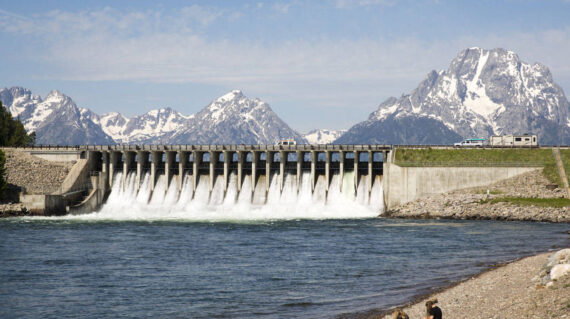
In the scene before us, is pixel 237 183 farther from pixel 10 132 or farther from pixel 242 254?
pixel 10 132

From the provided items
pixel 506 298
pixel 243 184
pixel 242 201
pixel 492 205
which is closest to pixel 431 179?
pixel 492 205

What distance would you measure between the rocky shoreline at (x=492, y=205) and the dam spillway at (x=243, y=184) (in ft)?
28.1

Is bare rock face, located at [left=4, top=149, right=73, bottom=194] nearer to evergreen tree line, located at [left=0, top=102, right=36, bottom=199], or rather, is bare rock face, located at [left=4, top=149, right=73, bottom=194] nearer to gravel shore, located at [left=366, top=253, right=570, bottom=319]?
evergreen tree line, located at [left=0, top=102, right=36, bottom=199]

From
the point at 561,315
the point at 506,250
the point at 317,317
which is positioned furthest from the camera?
the point at 506,250

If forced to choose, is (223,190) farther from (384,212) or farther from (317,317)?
(317,317)

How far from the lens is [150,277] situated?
58562mm

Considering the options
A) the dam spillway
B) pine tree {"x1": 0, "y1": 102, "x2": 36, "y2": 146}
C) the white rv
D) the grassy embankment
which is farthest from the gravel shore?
pine tree {"x1": 0, "y1": 102, "x2": 36, "y2": 146}

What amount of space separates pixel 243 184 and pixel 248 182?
102 centimetres

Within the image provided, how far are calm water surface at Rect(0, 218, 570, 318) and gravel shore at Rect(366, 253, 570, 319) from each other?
3724 mm

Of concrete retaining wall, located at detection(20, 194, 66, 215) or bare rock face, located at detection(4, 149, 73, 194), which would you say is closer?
concrete retaining wall, located at detection(20, 194, 66, 215)

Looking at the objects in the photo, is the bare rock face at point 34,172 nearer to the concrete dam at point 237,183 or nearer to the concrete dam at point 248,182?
the concrete dam at point 248,182

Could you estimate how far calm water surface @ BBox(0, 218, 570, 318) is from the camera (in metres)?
47.3

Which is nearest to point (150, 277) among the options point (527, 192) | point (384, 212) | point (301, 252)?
point (301, 252)

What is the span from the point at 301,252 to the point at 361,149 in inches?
2029
